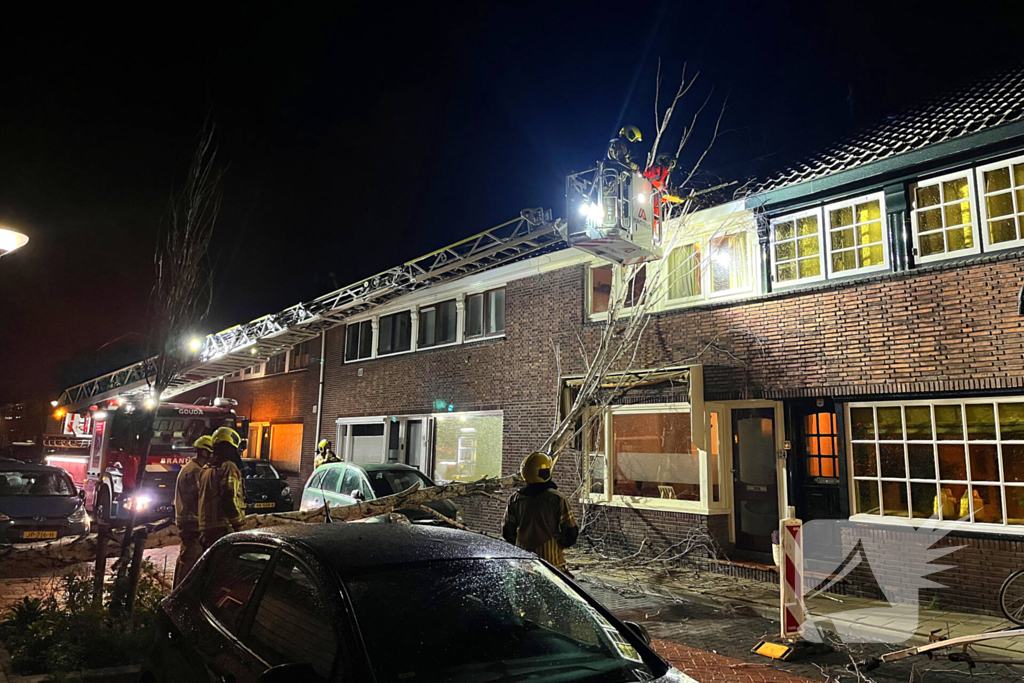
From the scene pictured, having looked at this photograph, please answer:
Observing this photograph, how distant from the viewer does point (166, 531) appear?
279 inches

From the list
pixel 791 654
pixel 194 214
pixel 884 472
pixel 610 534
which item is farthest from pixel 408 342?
pixel 791 654

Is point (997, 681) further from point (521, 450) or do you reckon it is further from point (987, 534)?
point (521, 450)

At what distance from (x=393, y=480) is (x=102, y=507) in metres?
6.94

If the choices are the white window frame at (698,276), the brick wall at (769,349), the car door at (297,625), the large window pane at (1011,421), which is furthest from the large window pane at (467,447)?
the car door at (297,625)

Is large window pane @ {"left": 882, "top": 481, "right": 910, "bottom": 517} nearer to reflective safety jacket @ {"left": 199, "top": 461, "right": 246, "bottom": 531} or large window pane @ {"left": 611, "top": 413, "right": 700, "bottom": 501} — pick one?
large window pane @ {"left": 611, "top": 413, "right": 700, "bottom": 501}

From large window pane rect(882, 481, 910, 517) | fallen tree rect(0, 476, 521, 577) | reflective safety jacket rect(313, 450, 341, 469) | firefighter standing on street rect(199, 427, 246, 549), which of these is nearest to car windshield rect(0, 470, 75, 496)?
fallen tree rect(0, 476, 521, 577)

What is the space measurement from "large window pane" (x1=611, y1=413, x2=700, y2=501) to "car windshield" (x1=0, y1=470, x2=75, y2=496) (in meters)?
9.41

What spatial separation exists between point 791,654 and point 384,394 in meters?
13.1

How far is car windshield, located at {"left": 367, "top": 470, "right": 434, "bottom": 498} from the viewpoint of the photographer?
11.3m

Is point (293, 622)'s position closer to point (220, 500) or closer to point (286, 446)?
point (220, 500)

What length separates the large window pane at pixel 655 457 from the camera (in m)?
11.2

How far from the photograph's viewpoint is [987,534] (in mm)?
7941

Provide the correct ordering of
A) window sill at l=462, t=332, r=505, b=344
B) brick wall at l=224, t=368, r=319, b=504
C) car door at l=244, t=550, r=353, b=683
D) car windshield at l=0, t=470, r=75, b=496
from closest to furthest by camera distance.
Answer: car door at l=244, t=550, r=353, b=683 < car windshield at l=0, t=470, r=75, b=496 < window sill at l=462, t=332, r=505, b=344 < brick wall at l=224, t=368, r=319, b=504

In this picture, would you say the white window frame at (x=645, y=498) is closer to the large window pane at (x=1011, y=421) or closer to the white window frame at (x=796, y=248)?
the white window frame at (x=796, y=248)
